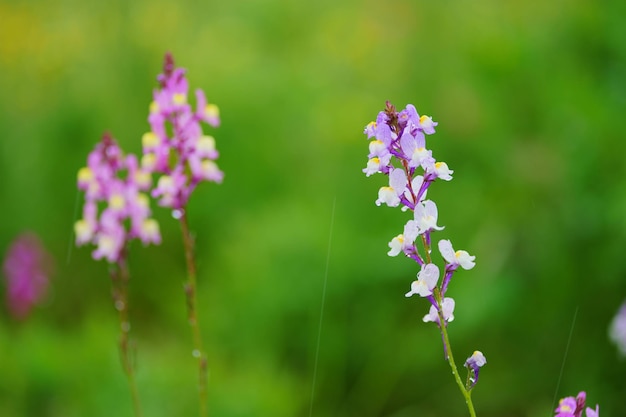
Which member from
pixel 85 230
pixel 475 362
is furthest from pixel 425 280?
pixel 85 230

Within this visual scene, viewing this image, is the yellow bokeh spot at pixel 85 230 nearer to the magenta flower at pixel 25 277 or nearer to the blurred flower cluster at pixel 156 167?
the blurred flower cluster at pixel 156 167

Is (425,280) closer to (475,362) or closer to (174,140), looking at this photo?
(475,362)

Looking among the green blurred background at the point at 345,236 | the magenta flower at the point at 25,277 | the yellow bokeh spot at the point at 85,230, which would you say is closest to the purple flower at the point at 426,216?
the yellow bokeh spot at the point at 85,230

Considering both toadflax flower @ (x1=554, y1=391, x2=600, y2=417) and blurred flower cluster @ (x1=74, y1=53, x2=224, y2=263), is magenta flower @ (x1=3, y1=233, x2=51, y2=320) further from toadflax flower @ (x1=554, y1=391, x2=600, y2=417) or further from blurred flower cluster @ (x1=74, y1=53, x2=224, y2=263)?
toadflax flower @ (x1=554, y1=391, x2=600, y2=417)

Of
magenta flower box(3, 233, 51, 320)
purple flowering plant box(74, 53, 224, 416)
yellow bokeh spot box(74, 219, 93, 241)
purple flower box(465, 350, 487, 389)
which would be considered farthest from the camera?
magenta flower box(3, 233, 51, 320)

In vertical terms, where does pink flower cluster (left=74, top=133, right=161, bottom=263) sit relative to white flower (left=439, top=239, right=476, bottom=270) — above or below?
above

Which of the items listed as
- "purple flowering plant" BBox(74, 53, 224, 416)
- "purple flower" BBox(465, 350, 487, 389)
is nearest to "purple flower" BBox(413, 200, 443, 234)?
"purple flower" BBox(465, 350, 487, 389)

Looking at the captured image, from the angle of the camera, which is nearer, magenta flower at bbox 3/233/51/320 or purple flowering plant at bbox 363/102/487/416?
purple flowering plant at bbox 363/102/487/416

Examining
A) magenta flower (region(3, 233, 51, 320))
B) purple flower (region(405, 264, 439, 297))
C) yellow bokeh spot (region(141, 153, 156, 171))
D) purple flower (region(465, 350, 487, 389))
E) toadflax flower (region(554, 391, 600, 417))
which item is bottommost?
toadflax flower (region(554, 391, 600, 417))
